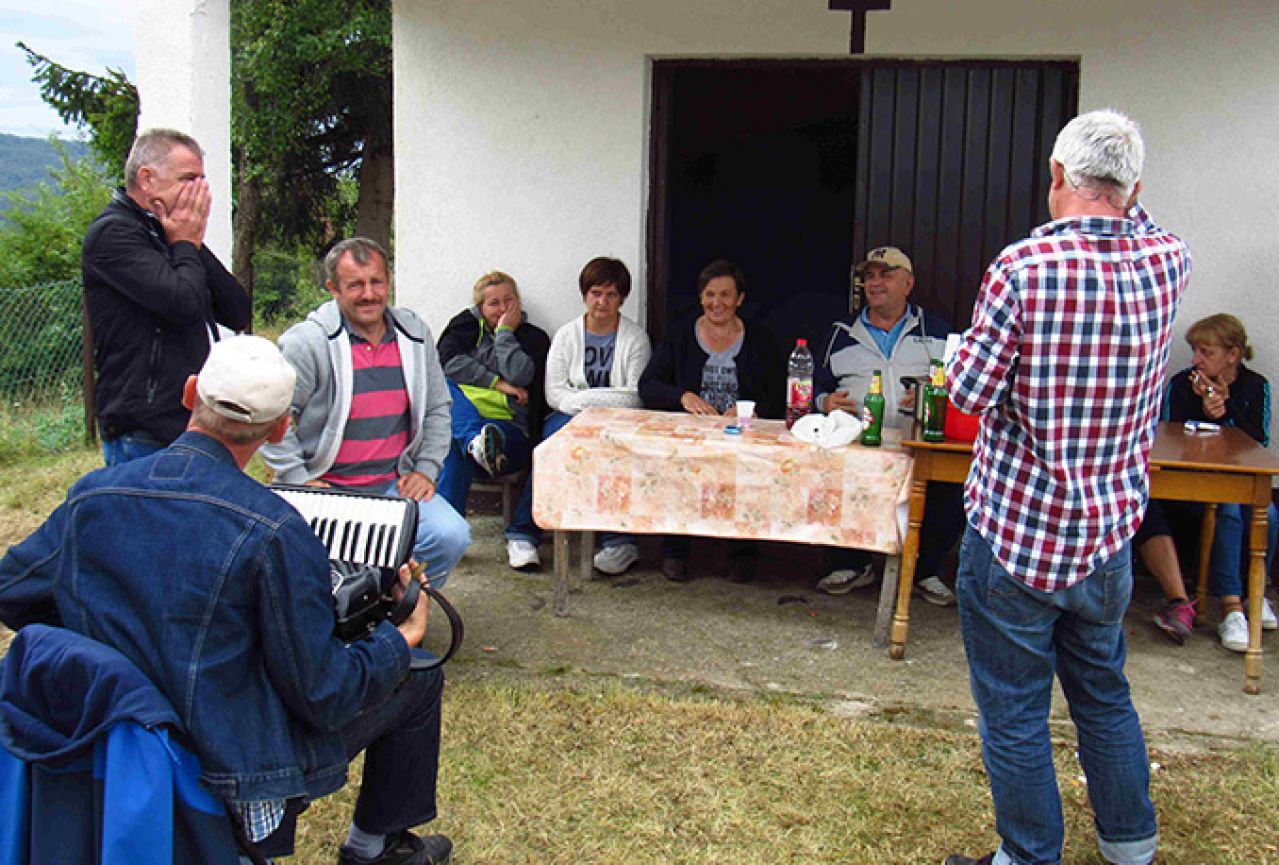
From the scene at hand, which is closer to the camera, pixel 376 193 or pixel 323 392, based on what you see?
pixel 323 392

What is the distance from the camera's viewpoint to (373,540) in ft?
8.44

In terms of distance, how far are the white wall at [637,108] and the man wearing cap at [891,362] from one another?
3.83ft

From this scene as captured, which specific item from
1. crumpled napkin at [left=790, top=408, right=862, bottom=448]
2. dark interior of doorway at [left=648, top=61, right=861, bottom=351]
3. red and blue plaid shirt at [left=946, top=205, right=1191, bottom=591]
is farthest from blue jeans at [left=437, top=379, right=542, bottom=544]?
dark interior of doorway at [left=648, top=61, right=861, bottom=351]

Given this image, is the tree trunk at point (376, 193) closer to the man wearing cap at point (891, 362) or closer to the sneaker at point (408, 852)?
the man wearing cap at point (891, 362)

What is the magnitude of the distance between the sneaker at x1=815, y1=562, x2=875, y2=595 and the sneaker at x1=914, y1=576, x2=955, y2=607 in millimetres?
216

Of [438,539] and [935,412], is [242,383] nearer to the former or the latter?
[438,539]

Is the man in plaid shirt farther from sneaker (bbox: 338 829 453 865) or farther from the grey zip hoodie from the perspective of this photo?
the grey zip hoodie

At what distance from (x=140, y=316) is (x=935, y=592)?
3303mm

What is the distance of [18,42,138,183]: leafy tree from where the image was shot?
50.0ft

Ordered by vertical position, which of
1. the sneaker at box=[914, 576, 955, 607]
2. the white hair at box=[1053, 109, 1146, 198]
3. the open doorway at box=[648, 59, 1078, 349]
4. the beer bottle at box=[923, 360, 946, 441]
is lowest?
the sneaker at box=[914, 576, 955, 607]

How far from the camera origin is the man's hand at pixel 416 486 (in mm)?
4121

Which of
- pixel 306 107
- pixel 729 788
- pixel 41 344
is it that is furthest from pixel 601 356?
pixel 306 107

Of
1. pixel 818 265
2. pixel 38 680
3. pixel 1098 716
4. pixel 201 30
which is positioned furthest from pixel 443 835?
pixel 818 265

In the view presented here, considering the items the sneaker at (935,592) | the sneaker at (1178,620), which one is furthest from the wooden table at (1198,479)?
the sneaker at (935,592)
